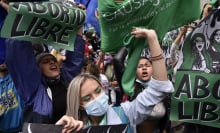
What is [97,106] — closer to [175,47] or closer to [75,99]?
[75,99]

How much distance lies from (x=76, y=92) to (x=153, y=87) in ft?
1.61

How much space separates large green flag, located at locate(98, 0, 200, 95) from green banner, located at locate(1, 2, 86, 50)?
1.42ft

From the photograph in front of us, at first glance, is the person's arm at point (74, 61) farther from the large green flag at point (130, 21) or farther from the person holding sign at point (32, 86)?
the large green flag at point (130, 21)

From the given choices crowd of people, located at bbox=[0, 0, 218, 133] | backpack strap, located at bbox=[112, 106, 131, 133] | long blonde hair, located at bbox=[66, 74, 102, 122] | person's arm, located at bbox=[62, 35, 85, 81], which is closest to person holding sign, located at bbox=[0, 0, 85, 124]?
crowd of people, located at bbox=[0, 0, 218, 133]

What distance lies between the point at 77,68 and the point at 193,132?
4.31 ft

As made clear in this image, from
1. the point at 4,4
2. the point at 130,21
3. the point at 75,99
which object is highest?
the point at 4,4

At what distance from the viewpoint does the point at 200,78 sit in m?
3.18

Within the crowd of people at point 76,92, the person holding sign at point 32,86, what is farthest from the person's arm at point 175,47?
the person holding sign at point 32,86

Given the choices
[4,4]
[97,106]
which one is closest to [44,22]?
[4,4]

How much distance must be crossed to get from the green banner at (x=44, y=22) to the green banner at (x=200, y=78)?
99cm

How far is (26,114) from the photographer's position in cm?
363

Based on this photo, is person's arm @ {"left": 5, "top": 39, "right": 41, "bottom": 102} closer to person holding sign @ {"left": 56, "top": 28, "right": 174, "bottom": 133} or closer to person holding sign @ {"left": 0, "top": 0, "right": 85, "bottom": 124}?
person holding sign @ {"left": 0, "top": 0, "right": 85, "bottom": 124}

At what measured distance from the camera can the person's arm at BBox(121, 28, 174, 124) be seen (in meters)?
2.96

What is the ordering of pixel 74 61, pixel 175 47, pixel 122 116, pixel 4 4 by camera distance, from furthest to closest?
pixel 175 47 → pixel 74 61 → pixel 4 4 → pixel 122 116
